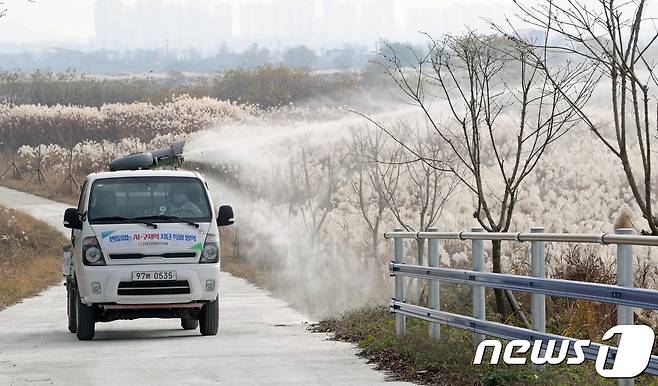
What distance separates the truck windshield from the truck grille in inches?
34.8

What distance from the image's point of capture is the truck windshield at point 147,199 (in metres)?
17.8

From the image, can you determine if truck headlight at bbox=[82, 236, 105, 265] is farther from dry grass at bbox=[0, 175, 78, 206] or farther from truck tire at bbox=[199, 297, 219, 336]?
dry grass at bbox=[0, 175, 78, 206]

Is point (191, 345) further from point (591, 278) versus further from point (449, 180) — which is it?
point (449, 180)

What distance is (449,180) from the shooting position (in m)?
41.6

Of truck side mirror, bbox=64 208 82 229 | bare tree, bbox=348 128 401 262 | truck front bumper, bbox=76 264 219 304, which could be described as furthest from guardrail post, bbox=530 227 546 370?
bare tree, bbox=348 128 401 262

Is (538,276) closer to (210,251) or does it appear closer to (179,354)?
(179,354)

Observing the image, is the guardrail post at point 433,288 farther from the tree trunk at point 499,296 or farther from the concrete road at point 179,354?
the tree trunk at point 499,296

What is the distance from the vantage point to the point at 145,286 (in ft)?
56.5

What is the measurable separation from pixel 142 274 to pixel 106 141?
204ft

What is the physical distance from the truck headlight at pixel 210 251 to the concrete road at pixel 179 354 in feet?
3.23

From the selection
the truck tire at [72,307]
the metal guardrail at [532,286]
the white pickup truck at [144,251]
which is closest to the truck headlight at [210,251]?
the white pickup truck at [144,251]

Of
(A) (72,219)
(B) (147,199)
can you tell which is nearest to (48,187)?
(B) (147,199)

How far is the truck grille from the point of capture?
56.4 ft

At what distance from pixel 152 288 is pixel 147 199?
4.60 feet
